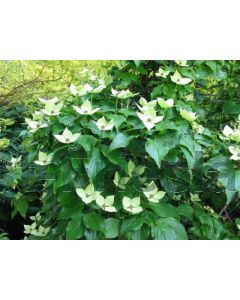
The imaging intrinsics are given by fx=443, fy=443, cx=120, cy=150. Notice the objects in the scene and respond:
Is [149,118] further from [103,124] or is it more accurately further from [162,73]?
[162,73]

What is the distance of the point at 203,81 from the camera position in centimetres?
176

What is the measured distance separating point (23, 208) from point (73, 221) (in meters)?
0.47

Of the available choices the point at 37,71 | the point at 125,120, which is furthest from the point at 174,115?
the point at 37,71

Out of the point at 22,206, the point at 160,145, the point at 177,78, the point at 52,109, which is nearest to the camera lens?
the point at 160,145

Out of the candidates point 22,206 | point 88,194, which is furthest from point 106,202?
point 22,206

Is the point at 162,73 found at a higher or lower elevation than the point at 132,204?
higher

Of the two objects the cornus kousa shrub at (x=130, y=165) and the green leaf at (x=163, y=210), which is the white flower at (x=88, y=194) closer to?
the cornus kousa shrub at (x=130, y=165)

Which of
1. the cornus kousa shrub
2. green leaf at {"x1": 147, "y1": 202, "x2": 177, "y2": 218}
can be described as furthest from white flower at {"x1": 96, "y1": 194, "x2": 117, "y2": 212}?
green leaf at {"x1": 147, "y1": 202, "x2": 177, "y2": 218}

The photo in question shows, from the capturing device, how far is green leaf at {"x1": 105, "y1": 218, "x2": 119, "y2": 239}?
4.00ft

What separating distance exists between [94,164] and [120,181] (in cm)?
16

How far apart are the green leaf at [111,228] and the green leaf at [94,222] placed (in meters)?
0.02

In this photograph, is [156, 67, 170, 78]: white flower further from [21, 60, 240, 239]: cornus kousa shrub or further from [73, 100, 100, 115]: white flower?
[73, 100, 100, 115]: white flower

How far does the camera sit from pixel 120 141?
3.78 feet
